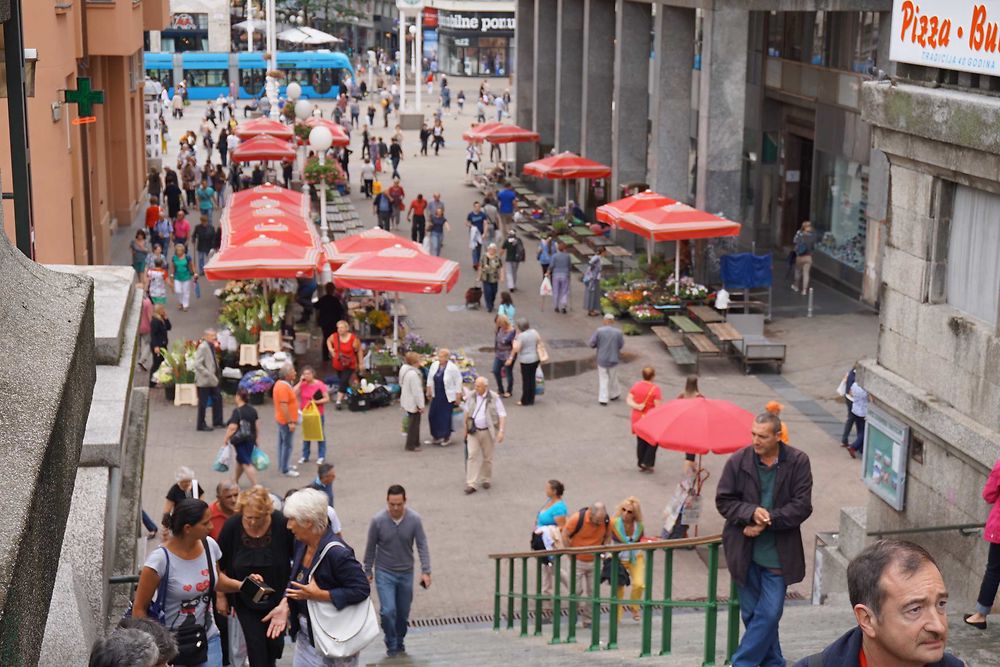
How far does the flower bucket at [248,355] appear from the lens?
2378 cm

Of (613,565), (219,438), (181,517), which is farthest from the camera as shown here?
(219,438)

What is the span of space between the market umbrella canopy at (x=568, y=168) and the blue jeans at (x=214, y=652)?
97.4ft

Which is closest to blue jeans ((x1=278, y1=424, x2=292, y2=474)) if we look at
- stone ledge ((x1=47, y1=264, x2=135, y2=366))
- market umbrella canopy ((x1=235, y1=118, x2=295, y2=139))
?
stone ledge ((x1=47, y1=264, x2=135, y2=366))

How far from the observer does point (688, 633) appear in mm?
11867

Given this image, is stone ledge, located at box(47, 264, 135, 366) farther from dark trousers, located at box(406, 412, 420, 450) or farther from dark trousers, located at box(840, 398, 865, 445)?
dark trousers, located at box(840, 398, 865, 445)

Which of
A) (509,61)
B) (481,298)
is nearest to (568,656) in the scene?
(481,298)

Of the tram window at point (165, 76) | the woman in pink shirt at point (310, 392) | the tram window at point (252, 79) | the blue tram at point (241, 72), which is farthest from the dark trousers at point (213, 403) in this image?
the tram window at point (252, 79)

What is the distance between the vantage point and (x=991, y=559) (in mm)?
10781

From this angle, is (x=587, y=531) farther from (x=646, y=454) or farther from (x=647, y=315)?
(x=647, y=315)

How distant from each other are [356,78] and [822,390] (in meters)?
73.2

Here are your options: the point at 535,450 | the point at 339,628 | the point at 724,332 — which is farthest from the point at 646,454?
the point at 339,628

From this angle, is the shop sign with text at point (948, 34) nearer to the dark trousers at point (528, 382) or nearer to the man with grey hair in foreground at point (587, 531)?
the man with grey hair in foreground at point (587, 531)

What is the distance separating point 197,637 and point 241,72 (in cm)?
7541

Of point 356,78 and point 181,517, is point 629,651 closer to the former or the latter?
point 181,517
